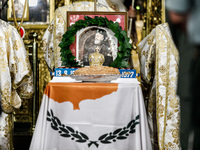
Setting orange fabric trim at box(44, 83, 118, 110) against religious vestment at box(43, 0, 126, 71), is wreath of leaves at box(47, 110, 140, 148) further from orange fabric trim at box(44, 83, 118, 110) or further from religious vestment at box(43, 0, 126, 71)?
religious vestment at box(43, 0, 126, 71)

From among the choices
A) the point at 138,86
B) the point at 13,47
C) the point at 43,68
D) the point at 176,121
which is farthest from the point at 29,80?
the point at 43,68

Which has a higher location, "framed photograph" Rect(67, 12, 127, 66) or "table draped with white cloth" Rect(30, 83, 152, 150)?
"framed photograph" Rect(67, 12, 127, 66)

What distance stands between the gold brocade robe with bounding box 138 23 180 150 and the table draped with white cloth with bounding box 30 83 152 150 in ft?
1.80

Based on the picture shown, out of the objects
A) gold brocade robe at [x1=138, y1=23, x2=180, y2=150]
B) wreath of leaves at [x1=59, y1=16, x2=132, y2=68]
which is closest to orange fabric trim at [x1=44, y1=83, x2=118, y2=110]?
wreath of leaves at [x1=59, y1=16, x2=132, y2=68]

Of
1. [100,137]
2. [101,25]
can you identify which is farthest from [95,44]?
[100,137]

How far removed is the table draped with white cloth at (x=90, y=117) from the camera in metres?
1.32

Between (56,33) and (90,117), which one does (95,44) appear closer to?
(56,33)

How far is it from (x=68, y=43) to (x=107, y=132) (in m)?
0.79

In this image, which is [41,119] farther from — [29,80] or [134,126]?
[29,80]

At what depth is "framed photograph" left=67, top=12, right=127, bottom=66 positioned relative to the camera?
1860mm

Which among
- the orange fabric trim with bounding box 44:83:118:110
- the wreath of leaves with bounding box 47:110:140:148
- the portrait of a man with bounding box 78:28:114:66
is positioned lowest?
the wreath of leaves with bounding box 47:110:140:148

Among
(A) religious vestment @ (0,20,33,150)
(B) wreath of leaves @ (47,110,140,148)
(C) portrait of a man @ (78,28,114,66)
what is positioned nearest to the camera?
(B) wreath of leaves @ (47,110,140,148)

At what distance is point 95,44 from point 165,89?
63 cm

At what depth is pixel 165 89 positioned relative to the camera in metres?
1.88
